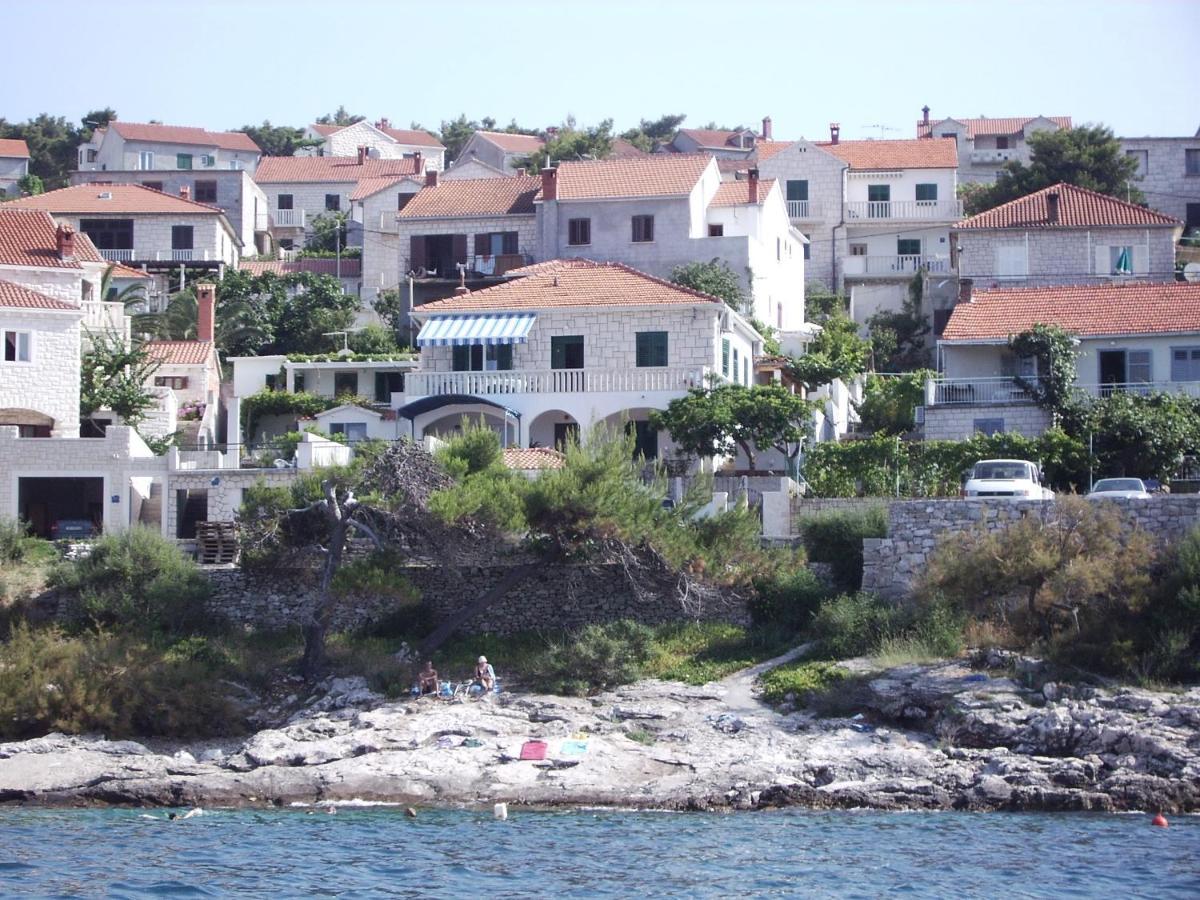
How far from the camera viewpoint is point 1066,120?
93750 mm

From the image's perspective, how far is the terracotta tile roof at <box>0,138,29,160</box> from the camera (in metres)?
96.8

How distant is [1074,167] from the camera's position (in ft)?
227

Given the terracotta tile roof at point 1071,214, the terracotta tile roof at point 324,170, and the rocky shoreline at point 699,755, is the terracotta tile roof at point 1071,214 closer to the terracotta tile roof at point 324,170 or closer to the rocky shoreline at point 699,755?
the rocky shoreline at point 699,755

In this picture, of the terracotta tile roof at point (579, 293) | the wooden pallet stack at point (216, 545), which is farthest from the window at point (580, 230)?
the wooden pallet stack at point (216, 545)

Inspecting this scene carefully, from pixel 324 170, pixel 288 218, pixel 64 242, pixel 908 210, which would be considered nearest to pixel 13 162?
pixel 288 218

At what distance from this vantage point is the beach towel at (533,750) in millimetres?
32312

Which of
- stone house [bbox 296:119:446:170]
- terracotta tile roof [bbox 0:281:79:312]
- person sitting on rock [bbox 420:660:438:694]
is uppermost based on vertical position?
stone house [bbox 296:119:446:170]

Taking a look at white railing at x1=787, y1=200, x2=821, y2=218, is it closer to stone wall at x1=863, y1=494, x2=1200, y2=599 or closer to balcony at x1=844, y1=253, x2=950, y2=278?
balcony at x1=844, y1=253, x2=950, y2=278

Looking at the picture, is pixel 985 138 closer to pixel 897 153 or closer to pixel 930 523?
pixel 897 153

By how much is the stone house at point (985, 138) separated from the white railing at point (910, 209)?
17109mm

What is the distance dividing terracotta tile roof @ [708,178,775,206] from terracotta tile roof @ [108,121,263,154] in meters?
40.9

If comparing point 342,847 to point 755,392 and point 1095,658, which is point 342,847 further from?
point 755,392

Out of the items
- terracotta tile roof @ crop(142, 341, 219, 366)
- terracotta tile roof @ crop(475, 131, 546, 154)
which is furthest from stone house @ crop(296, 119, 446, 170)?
terracotta tile roof @ crop(142, 341, 219, 366)

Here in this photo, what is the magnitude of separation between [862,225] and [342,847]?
45642 millimetres
